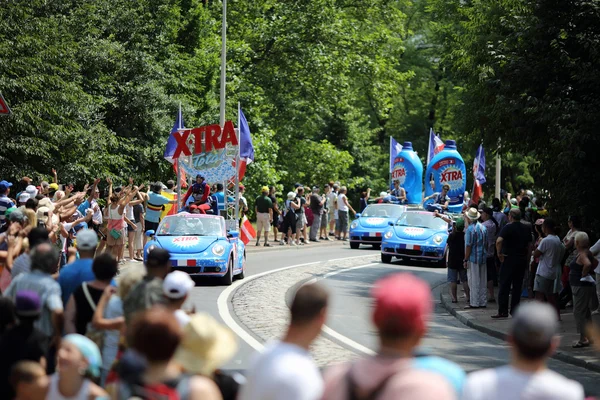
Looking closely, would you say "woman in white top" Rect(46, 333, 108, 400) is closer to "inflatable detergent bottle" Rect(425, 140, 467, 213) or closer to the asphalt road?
the asphalt road

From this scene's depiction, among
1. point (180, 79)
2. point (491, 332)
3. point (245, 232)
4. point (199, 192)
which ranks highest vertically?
point (180, 79)

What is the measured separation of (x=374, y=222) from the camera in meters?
→ 34.7

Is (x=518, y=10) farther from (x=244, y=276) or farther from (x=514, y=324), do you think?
(x=514, y=324)

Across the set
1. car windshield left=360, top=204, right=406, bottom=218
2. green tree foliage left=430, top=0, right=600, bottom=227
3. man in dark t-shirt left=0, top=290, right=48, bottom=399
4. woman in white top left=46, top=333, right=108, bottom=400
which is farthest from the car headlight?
woman in white top left=46, top=333, right=108, bottom=400

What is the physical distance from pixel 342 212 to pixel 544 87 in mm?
19373

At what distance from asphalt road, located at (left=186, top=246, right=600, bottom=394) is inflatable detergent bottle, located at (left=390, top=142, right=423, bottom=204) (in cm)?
1254

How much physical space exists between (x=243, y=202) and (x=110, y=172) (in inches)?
197

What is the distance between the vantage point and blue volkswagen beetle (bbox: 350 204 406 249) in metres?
34.7

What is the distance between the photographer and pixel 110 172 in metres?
33.9

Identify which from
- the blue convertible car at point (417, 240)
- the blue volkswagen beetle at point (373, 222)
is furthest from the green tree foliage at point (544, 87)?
the blue volkswagen beetle at point (373, 222)

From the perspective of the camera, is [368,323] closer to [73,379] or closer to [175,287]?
[175,287]

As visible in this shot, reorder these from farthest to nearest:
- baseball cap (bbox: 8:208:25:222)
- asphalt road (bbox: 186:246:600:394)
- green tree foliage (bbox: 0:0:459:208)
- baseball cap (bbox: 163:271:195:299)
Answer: green tree foliage (bbox: 0:0:459:208) → asphalt road (bbox: 186:246:600:394) → baseball cap (bbox: 8:208:25:222) → baseball cap (bbox: 163:271:195:299)

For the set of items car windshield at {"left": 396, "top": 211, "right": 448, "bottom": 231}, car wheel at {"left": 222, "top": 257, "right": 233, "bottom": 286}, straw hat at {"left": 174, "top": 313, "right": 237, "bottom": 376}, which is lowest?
car wheel at {"left": 222, "top": 257, "right": 233, "bottom": 286}

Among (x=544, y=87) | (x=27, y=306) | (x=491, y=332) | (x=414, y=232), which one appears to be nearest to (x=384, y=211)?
Result: (x=414, y=232)
